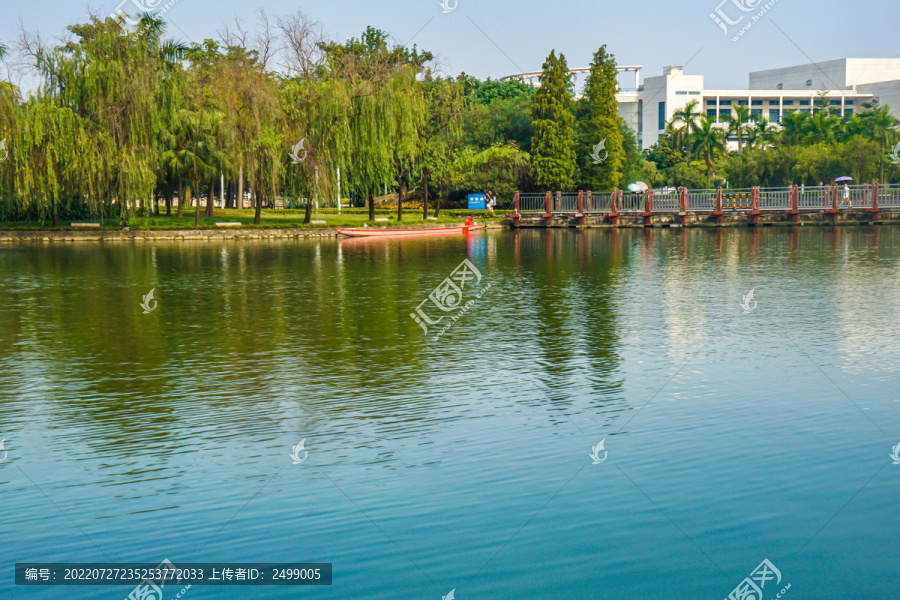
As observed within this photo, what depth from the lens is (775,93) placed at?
136250 mm

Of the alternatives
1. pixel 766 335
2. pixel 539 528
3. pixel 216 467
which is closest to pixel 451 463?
pixel 539 528

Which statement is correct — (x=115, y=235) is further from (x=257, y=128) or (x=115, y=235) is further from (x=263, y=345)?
(x=263, y=345)

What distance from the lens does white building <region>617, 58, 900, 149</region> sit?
13138 cm

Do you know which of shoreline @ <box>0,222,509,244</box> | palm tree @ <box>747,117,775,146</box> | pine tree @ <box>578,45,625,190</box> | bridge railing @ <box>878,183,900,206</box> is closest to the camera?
shoreline @ <box>0,222,509,244</box>

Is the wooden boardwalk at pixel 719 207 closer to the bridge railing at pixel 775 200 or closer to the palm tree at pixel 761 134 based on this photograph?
the bridge railing at pixel 775 200

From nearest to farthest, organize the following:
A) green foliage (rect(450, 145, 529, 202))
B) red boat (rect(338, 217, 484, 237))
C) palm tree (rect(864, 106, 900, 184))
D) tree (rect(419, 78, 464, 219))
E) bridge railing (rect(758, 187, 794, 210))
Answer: red boat (rect(338, 217, 484, 237)), tree (rect(419, 78, 464, 219)), bridge railing (rect(758, 187, 794, 210)), green foliage (rect(450, 145, 529, 202)), palm tree (rect(864, 106, 900, 184))

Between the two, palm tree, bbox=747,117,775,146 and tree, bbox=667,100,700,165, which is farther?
tree, bbox=667,100,700,165

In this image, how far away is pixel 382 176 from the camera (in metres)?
48.9

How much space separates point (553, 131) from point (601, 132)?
5.19 metres

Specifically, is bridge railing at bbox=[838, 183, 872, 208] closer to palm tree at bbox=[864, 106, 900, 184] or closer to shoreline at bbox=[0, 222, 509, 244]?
palm tree at bbox=[864, 106, 900, 184]

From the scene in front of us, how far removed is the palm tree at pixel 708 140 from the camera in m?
81.8

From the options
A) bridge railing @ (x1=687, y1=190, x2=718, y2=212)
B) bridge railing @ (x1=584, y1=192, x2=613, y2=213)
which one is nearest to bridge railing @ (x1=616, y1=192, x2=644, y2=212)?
bridge railing @ (x1=584, y1=192, x2=613, y2=213)

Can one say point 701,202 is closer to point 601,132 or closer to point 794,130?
point 601,132

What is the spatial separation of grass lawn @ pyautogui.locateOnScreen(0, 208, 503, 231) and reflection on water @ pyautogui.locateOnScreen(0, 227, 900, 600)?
29452mm
